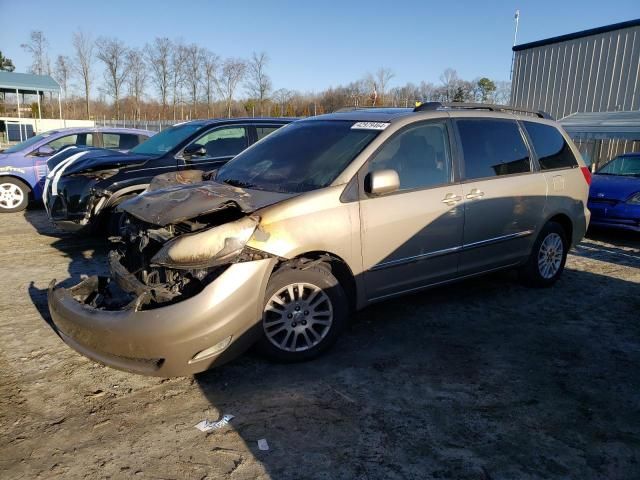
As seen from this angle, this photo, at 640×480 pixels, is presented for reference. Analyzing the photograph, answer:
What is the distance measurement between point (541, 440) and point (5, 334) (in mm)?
4047

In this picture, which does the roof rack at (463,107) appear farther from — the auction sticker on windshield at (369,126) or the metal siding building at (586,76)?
the metal siding building at (586,76)

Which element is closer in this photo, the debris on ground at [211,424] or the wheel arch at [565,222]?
the debris on ground at [211,424]

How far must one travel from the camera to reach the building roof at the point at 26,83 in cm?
2970

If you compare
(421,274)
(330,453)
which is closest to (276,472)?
(330,453)

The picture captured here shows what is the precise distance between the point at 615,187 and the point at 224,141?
644cm

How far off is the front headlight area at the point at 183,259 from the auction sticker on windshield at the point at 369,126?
4.68ft

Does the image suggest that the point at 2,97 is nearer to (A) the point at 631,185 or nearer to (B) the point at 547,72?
(B) the point at 547,72

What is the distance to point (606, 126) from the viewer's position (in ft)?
43.8

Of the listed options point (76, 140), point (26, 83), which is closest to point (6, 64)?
point (26, 83)

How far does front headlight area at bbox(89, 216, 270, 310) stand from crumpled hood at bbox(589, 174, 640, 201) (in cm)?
719

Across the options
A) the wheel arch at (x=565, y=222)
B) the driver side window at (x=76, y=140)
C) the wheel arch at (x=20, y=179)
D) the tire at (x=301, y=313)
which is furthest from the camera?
the driver side window at (x=76, y=140)

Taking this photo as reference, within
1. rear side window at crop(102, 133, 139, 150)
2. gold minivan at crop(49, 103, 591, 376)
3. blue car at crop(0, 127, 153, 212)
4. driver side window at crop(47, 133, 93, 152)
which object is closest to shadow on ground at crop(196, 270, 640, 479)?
gold minivan at crop(49, 103, 591, 376)

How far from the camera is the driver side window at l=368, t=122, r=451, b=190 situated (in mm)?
4008

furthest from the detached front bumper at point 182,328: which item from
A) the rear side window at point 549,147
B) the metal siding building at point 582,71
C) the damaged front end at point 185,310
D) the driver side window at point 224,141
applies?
the metal siding building at point 582,71
